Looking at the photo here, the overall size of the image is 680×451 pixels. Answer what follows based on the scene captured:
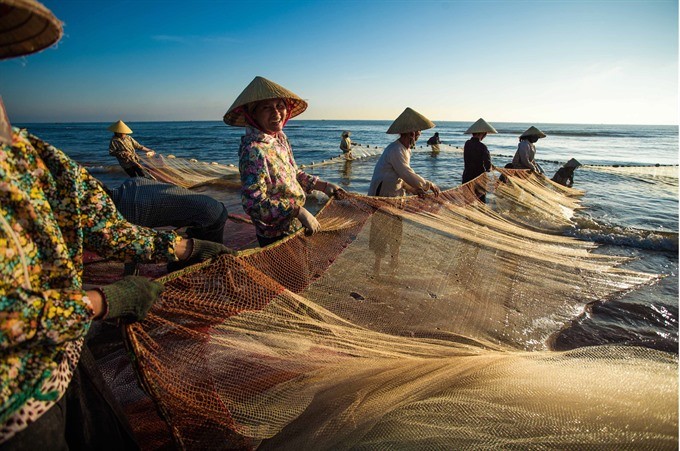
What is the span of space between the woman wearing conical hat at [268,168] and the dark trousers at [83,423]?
124 cm

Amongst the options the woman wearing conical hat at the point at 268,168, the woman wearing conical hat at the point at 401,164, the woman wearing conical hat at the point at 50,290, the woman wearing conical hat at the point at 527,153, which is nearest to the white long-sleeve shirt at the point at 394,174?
the woman wearing conical hat at the point at 401,164

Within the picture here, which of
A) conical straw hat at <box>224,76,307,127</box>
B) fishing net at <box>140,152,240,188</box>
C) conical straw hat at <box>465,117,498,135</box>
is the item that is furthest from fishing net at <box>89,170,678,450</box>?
fishing net at <box>140,152,240,188</box>

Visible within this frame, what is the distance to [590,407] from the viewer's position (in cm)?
134

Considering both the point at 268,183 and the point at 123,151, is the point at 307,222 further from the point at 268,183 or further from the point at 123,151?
the point at 123,151

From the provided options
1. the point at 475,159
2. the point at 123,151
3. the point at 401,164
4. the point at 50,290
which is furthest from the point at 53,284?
the point at 123,151

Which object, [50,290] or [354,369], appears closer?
[50,290]

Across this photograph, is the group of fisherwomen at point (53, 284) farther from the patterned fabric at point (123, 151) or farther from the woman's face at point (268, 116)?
the patterned fabric at point (123, 151)

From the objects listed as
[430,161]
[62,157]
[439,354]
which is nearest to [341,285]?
[439,354]

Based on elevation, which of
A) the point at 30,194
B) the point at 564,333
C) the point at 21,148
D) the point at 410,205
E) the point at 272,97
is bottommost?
the point at 564,333

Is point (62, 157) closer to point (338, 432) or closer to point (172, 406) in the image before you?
point (172, 406)

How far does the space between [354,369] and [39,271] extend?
1.47m

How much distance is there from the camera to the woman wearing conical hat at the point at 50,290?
78 cm

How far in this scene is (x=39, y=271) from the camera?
2.97ft

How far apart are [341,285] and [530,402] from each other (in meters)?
1.59
